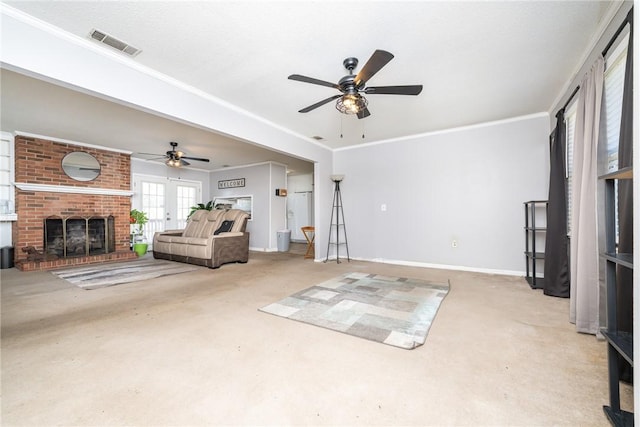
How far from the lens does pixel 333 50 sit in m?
2.49

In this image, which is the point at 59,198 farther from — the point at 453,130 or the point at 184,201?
the point at 453,130

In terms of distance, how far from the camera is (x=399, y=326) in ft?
7.66

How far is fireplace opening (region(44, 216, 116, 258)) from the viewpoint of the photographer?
539 cm

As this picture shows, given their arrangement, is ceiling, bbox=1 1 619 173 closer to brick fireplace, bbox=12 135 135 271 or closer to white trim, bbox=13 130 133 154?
white trim, bbox=13 130 133 154

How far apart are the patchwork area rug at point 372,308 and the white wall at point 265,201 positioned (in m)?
3.98

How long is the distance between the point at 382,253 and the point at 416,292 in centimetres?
221

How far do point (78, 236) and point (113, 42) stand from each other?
512 centimetres

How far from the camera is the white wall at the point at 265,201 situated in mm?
7484

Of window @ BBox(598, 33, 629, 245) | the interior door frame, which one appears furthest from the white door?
window @ BBox(598, 33, 629, 245)

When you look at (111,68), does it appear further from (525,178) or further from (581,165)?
(525,178)

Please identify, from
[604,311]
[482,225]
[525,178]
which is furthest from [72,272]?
[525,178]

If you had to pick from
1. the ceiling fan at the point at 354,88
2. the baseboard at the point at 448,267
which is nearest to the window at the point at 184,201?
the baseboard at the point at 448,267

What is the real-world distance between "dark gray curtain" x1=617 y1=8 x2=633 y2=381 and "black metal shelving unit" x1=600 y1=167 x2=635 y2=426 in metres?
0.32

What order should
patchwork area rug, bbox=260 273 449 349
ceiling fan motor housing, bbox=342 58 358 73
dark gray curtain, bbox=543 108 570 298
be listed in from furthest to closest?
dark gray curtain, bbox=543 108 570 298, ceiling fan motor housing, bbox=342 58 358 73, patchwork area rug, bbox=260 273 449 349
